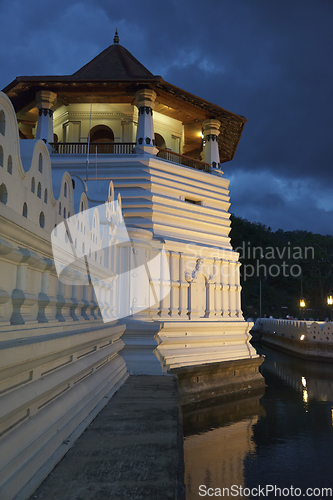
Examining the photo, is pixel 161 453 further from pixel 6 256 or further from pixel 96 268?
pixel 96 268

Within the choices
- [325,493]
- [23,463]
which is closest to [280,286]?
[325,493]

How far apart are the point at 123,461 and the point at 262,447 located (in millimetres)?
5065

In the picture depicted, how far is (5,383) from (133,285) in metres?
7.64

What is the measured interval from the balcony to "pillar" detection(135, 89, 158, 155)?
0.30 metres

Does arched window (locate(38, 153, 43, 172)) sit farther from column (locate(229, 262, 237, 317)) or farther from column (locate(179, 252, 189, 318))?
column (locate(229, 262, 237, 317))

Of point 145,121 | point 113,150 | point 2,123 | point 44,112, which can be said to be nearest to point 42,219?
point 2,123

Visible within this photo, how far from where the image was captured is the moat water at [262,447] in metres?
5.98

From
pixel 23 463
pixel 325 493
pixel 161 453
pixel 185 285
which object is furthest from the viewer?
pixel 185 285

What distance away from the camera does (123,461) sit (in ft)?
11.7

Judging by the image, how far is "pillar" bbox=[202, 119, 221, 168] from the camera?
52.2ft

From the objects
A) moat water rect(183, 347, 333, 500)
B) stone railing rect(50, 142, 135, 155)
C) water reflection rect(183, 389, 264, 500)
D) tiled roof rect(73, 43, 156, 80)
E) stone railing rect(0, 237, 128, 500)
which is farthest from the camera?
tiled roof rect(73, 43, 156, 80)

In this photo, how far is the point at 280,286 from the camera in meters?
60.4

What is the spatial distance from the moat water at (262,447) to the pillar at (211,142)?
8.21m

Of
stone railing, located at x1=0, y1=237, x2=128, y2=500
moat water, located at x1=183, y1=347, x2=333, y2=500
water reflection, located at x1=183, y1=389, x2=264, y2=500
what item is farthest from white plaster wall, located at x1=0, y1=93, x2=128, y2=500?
moat water, located at x1=183, y1=347, x2=333, y2=500
